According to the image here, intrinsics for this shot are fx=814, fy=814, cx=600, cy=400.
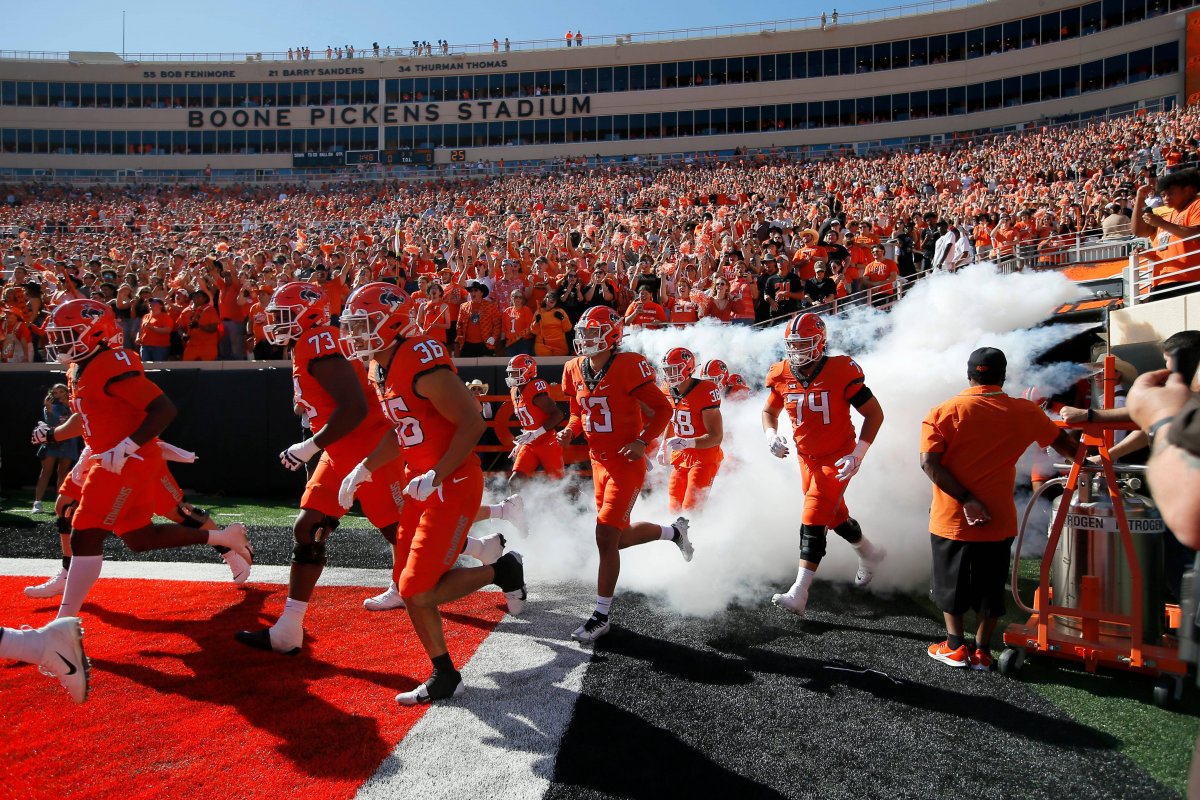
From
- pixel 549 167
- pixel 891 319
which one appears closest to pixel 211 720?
pixel 891 319

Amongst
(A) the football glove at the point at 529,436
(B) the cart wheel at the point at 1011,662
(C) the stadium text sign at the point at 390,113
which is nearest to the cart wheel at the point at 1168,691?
(B) the cart wheel at the point at 1011,662

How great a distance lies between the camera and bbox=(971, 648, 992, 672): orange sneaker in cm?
473

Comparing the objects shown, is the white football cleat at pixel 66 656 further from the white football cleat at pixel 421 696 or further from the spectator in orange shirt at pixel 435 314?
the spectator in orange shirt at pixel 435 314

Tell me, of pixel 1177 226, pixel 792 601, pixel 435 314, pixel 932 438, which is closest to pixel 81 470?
pixel 792 601

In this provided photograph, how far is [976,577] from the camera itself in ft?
15.8

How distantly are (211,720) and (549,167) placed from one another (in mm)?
39969

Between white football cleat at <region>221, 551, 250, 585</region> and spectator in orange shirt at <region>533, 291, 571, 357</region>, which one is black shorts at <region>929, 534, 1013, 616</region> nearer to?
white football cleat at <region>221, 551, 250, 585</region>

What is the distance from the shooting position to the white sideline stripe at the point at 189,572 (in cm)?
662

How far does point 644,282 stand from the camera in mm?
11508

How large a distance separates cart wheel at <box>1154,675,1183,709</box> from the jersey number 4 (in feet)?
8.24

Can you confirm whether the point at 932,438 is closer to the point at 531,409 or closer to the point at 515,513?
the point at 515,513

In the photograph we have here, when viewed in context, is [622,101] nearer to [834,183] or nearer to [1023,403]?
[834,183]

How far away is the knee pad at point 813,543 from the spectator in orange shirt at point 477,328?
7.45 metres

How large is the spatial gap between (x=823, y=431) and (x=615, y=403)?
63.8 inches
